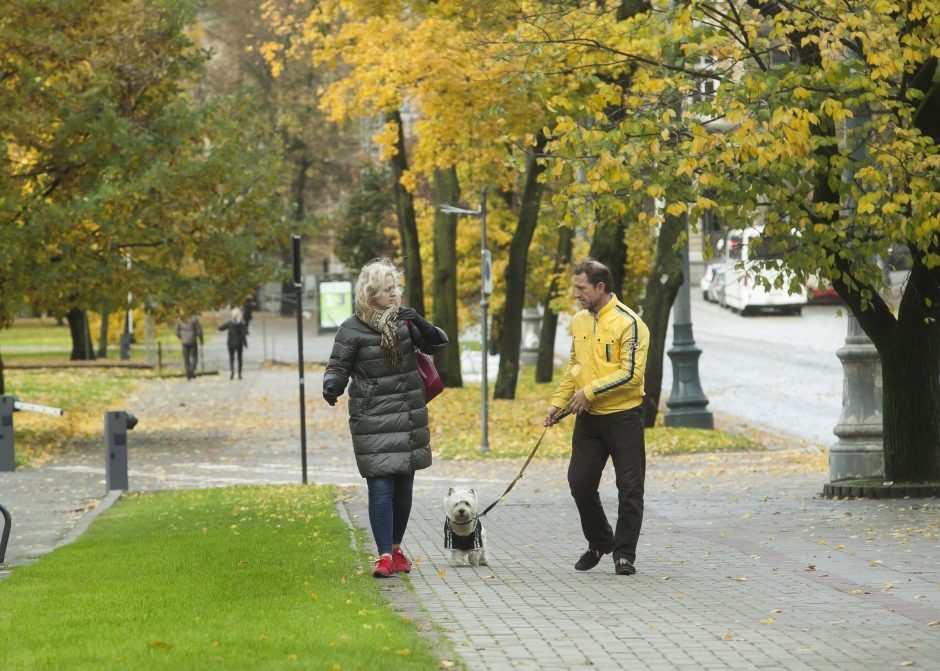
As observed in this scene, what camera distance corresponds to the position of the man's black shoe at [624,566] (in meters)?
9.91

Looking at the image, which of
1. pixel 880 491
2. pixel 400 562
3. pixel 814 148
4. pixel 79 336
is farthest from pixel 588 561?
pixel 79 336

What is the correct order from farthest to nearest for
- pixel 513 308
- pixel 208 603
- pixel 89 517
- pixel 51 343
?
1. pixel 51 343
2. pixel 513 308
3. pixel 89 517
4. pixel 208 603

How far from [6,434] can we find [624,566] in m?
13.0

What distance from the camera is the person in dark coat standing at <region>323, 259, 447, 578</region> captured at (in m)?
9.73

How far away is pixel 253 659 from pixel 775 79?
744cm

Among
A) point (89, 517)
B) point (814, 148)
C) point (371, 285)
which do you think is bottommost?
point (89, 517)

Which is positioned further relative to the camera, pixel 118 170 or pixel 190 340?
pixel 190 340

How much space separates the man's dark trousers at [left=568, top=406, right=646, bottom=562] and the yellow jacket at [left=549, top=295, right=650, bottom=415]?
9cm

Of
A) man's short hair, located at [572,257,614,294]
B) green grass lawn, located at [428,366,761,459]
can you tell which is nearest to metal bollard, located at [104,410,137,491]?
green grass lawn, located at [428,366,761,459]

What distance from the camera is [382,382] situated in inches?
385

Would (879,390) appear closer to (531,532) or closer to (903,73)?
(903,73)

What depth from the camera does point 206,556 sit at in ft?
36.3

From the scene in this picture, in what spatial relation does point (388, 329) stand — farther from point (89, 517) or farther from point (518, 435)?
point (518, 435)

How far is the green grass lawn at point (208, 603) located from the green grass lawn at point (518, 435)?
379 inches
